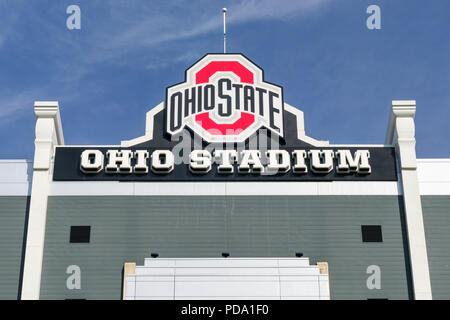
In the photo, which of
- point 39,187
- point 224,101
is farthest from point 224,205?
point 39,187

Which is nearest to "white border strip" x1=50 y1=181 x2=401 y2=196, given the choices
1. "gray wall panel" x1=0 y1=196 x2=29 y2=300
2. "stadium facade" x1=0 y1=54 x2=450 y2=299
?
"stadium facade" x1=0 y1=54 x2=450 y2=299

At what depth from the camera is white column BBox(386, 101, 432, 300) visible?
3575 cm

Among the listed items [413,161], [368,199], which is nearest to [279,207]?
[368,199]

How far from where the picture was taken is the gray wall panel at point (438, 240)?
3609 centimetres

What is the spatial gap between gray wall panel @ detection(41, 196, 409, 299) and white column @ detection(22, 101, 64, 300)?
0.52 metres

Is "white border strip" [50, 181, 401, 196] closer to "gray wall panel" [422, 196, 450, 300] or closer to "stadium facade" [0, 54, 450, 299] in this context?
"stadium facade" [0, 54, 450, 299]

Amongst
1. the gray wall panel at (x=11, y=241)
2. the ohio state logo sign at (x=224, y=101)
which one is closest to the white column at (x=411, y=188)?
the ohio state logo sign at (x=224, y=101)

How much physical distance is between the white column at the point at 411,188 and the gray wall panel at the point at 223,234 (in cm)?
64

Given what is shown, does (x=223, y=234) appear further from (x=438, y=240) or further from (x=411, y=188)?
(x=438, y=240)

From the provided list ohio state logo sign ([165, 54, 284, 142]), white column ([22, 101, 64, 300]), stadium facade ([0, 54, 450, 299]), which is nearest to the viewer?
white column ([22, 101, 64, 300])

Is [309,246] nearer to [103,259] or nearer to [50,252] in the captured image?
[103,259]

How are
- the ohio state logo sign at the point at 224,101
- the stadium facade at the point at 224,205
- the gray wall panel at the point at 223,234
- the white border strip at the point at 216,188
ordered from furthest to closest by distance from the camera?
the ohio state logo sign at the point at 224,101, the white border strip at the point at 216,188, the stadium facade at the point at 224,205, the gray wall panel at the point at 223,234

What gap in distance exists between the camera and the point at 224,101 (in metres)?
40.6

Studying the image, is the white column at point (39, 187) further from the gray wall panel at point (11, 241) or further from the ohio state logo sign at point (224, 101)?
the ohio state logo sign at point (224, 101)
